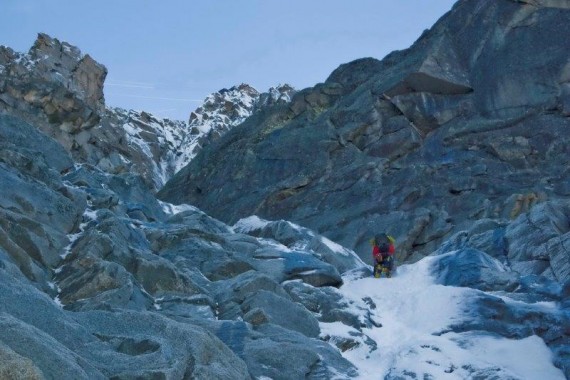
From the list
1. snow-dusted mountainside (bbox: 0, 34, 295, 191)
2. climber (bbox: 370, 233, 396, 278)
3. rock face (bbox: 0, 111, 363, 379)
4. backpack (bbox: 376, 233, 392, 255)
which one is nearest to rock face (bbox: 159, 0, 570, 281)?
snow-dusted mountainside (bbox: 0, 34, 295, 191)

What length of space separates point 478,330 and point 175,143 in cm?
10929

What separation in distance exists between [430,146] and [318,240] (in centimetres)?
2141

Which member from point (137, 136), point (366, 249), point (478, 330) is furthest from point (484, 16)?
point (137, 136)

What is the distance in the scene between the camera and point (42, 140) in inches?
1302

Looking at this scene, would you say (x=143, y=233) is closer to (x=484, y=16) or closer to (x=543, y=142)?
(x=543, y=142)

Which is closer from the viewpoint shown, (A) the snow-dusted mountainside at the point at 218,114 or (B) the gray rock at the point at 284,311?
(B) the gray rock at the point at 284,311

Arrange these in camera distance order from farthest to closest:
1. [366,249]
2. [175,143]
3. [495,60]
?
[175,143] < [495,60] < [366,249]

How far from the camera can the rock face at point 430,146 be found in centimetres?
4509

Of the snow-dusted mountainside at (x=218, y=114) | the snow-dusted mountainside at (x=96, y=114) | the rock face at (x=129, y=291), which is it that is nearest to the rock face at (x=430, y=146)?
the snow-dusted mountainside at (x=96, y=114)

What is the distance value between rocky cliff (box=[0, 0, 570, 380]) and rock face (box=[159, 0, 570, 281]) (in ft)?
0.43

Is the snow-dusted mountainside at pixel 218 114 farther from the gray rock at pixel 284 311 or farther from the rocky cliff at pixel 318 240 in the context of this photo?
the gray rock at pixel 284 311

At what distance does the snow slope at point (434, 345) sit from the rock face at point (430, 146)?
20.5 meters

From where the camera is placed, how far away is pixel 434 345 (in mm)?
17094

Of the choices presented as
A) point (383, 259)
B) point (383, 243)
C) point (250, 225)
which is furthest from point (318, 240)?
point (250, 225)
